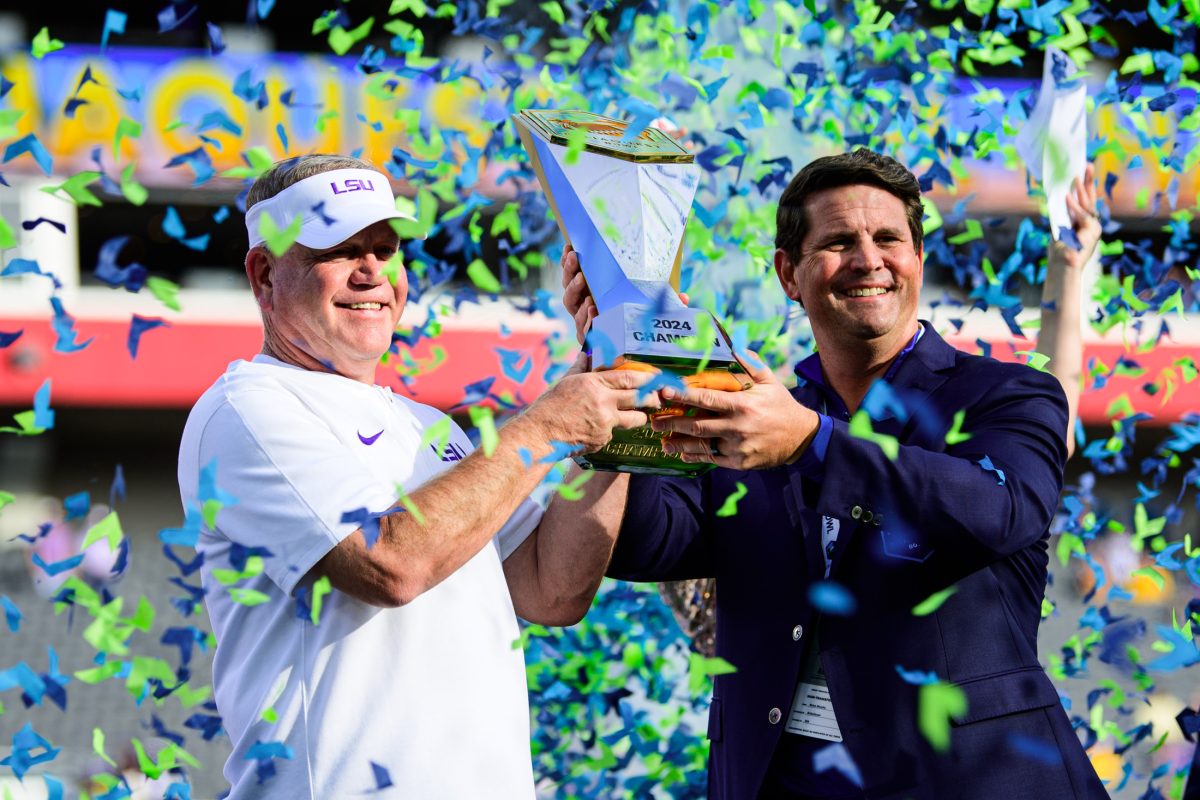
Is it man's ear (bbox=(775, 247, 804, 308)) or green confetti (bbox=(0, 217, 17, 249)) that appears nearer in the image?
green confetti (bbox=(0, 217, 17, 249))

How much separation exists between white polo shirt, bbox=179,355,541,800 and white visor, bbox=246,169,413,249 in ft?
0.93

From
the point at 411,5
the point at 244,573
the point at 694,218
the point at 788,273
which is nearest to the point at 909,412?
the point at 788,273

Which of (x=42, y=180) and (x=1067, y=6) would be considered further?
(x=42, y=180)

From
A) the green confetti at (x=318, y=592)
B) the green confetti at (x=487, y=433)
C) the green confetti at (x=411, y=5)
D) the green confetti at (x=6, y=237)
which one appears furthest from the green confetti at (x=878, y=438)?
the green confetti at (x=411, y=5)

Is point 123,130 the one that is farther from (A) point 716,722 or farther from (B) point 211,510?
(A) point 716,722

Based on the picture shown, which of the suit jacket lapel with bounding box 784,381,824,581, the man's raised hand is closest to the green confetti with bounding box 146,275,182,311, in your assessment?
the man's raised hand

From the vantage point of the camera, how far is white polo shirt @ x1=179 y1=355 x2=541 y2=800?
6.86 feet

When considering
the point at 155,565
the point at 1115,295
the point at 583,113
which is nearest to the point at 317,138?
the point at 155,565

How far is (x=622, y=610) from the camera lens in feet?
13.5

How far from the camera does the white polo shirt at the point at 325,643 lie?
2090 millimetres

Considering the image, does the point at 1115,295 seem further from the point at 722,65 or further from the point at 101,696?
the point at 101,696

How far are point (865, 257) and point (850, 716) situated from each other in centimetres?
86

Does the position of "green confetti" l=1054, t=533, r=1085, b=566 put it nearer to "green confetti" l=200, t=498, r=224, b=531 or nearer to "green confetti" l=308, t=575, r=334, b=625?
"green confetti" l=308, t=575, r=334, b=625

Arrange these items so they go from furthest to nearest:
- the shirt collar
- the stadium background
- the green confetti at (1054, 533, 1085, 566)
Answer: the green confetti at (1054, 533, 1085, 566) → the stadium background → the shirt collar
